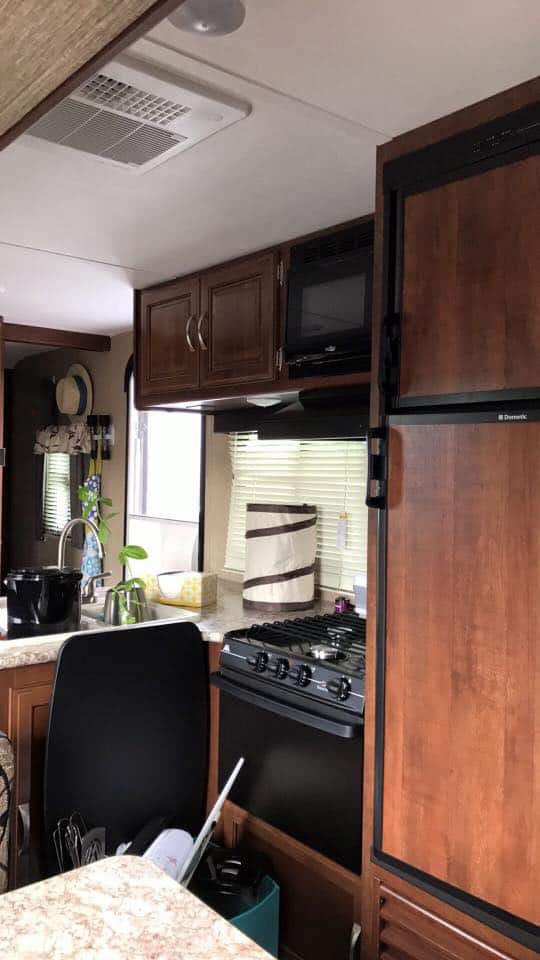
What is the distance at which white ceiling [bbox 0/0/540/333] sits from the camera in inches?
53.2

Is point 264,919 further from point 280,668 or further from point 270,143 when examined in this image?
point 270,143

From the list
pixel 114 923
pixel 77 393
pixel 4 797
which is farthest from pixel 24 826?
pixel 77 393

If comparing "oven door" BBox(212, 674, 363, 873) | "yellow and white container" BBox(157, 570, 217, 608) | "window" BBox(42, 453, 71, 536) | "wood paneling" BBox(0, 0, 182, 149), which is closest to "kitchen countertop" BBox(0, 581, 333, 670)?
"yellow and white container" BBox(157, 570, 217, 608)

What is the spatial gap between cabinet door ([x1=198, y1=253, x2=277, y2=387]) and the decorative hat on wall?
7.26 feet

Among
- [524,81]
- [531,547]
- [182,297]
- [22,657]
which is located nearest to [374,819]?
[531,547]

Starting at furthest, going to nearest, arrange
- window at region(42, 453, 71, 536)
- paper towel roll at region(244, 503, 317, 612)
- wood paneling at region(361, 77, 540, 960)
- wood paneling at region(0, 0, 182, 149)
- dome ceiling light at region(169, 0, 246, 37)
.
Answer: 1. window at region(42, 453, 71, 536)
2. paper towel roll at region(244, 503, 317, 612)
3. wood paneling at region(361, 77, 540, 960)
4. dome ceiling light at region(169, 0, 246, 37)
5. wood paneling at region(0, 0, 182, 149)

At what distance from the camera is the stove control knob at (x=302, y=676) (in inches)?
86.2

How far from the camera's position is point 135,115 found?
5.60ft

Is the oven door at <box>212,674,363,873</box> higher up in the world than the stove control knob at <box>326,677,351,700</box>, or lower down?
lower down

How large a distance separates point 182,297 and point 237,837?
1955 millimetres

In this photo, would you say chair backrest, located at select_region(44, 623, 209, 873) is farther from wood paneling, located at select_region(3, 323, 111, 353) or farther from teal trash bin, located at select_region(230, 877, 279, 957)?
wood paneling, located at select_region(3, 323, 111, 353)

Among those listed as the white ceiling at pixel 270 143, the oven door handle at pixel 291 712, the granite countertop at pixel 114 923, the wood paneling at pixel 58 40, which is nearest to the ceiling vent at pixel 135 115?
the white ceiling at pixel 270 143

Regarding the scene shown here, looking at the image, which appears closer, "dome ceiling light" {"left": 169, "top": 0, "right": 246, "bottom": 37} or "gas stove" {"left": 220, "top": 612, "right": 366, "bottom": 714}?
"dome ceiling light" {"left": 169, "top": 0, "right": 246, "bottom": 37}

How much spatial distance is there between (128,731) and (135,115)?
5.66ft
